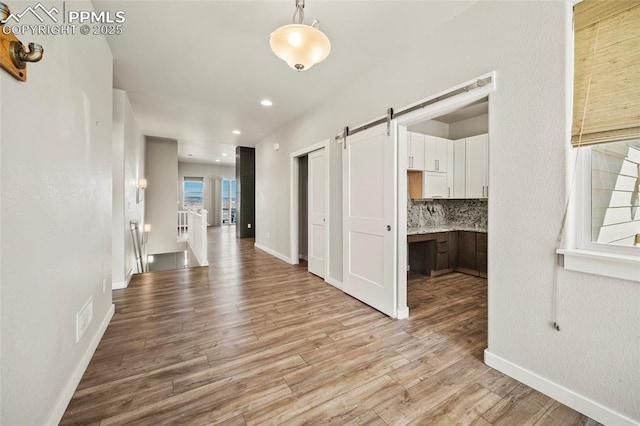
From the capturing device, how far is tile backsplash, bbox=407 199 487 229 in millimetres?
4625

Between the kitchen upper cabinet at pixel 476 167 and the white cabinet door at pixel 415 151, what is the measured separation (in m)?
0.86

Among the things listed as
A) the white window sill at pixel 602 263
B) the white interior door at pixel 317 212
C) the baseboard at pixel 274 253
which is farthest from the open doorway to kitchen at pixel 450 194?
the white window sill at pixel 602 263

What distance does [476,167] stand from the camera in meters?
4.30

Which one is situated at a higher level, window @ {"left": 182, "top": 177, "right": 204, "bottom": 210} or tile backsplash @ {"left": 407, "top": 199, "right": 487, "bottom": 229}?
window @ {"left": 182, "top": 177, "right": 204, "bottom": 210}

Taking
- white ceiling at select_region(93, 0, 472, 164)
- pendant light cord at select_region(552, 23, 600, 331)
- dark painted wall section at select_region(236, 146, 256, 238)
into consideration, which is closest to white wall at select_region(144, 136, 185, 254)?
dark painted wall section at select_region(236, 146, 256, 238)

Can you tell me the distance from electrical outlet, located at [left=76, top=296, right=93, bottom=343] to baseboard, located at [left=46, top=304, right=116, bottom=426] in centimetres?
19

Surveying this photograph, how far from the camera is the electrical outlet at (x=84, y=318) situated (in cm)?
181

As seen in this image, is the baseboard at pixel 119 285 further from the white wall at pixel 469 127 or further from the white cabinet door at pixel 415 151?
the white wall at pixel 469 127

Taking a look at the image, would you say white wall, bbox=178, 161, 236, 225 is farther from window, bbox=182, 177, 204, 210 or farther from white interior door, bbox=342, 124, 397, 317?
white interior door, bbox=342, 124, 397, 317

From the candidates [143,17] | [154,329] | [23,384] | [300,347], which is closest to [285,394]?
[300,347]

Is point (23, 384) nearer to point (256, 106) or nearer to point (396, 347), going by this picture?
point (396, 347)

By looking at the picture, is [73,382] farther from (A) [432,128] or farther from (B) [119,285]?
(A) [432,128]

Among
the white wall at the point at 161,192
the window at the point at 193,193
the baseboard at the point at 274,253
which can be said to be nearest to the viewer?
the baseboard at the point at 274,253

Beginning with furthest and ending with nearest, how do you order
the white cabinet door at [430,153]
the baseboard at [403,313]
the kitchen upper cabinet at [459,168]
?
1. the kitchen upper cabinet at [459,168]
2. the white cabinet door at [430,153]
3. the baseboard at [403,313]
